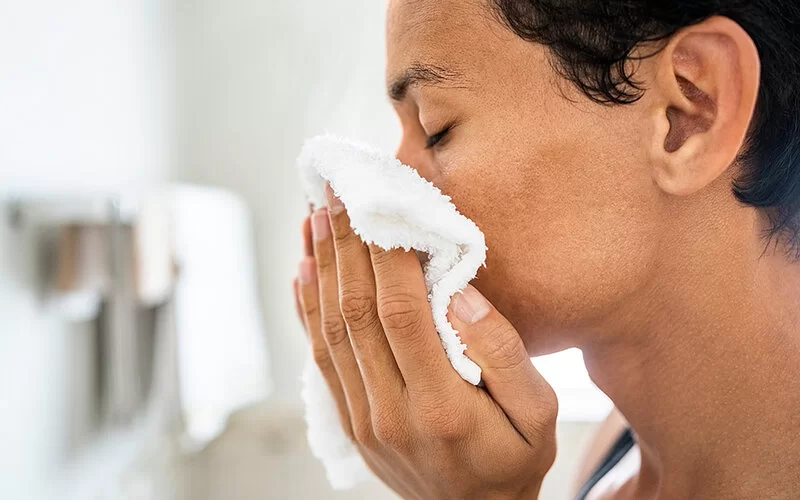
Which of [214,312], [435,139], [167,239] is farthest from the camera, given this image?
[214,312]

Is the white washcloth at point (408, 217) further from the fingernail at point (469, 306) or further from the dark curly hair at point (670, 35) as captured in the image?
the dark curly hair at point (670, 35)

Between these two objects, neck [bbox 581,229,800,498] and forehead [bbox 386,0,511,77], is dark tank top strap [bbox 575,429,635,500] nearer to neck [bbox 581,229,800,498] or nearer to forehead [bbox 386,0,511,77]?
neck [bbox 581,229,800,498]

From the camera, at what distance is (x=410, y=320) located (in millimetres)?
634

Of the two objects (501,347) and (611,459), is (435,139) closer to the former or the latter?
(501,347)

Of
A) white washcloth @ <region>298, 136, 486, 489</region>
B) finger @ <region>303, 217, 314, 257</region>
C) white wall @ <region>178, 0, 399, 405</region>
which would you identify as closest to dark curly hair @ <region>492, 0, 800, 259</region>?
white washcloth @ <region>298, 136, 486, 489</region>

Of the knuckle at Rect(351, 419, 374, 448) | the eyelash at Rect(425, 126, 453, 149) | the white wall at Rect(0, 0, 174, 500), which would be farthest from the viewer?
the white wall at Rect(0, 0, 174, 500)

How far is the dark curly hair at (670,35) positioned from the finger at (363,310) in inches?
9.5

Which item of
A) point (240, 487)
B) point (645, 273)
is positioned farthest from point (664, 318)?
point (240, 487)

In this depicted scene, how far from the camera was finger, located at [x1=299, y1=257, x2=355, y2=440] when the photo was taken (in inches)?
32.8

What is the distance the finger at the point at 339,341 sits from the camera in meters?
0.75

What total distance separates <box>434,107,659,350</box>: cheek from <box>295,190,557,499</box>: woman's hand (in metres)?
0.05

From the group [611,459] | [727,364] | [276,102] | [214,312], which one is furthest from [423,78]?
[276,102]

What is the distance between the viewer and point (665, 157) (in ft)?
1.93

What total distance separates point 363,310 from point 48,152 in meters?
0.89
